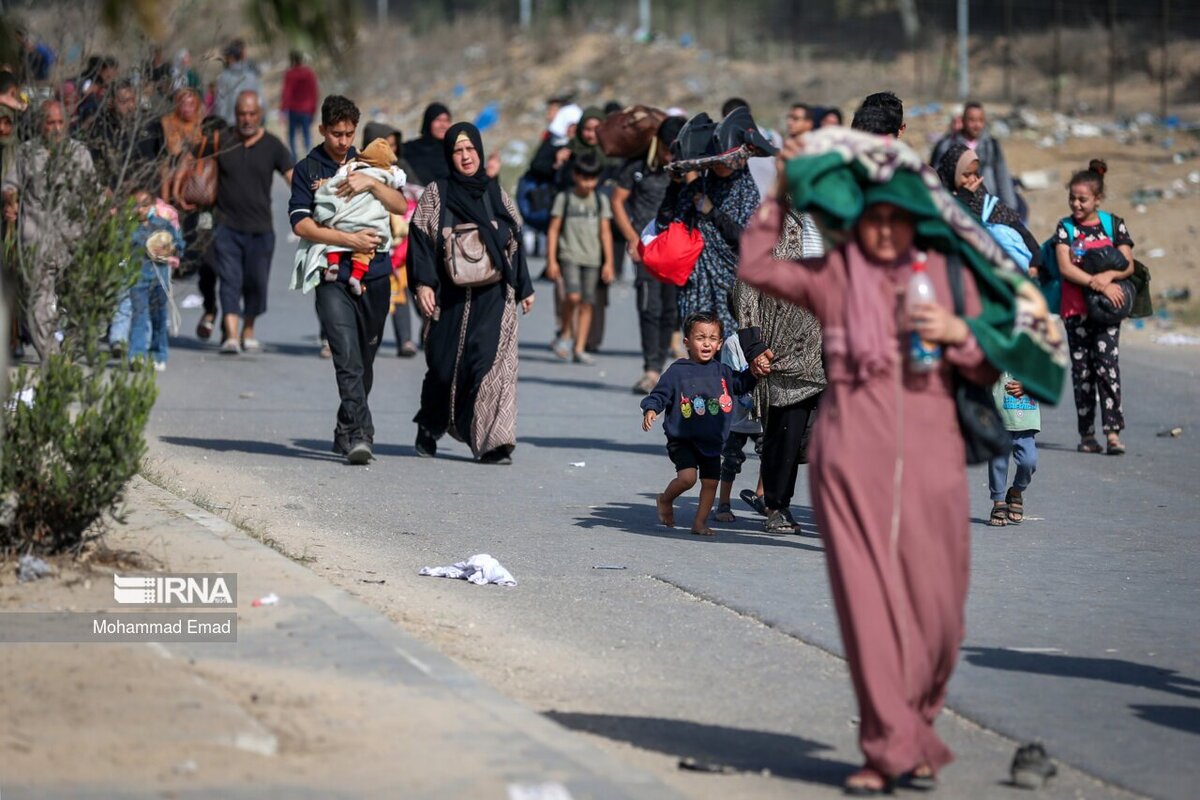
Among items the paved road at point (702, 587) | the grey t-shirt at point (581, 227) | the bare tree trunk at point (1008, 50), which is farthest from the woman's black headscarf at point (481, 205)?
the bare tree trunk at point (1008, 50)

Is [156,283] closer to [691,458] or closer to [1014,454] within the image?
[691,458]

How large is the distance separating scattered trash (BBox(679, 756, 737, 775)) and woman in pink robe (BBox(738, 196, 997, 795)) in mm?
Result: 438

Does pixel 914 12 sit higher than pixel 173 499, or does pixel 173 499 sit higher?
pixel 914 12

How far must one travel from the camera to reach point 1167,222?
2677 centimetres

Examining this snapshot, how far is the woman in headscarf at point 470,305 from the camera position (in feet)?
40.8

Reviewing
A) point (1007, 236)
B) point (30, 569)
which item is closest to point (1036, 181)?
point (1007, 236)

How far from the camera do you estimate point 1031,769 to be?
5.91 meters

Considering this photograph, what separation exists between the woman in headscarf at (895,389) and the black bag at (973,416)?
1cm

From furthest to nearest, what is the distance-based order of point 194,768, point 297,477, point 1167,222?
point 1167,222
point 297,477
point 194,768

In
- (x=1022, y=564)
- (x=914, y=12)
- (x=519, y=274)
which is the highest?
(x=914, y=12)

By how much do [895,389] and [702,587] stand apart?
129 inches

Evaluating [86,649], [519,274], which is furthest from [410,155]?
[86,649]

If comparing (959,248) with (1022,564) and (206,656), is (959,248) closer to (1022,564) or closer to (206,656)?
(206,656)

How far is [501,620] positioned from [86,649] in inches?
78.3
